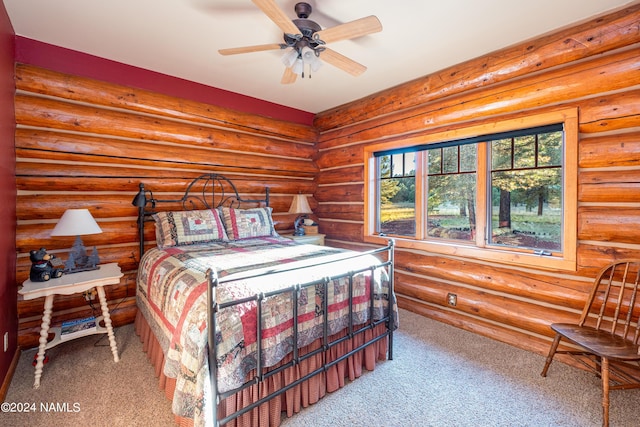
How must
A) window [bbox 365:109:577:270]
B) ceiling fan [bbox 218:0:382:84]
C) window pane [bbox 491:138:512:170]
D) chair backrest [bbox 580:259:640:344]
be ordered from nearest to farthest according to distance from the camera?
ceiling fan [bbox 218:0:382:84] → chair backrest [bbox 580:259:640:344] → window [bbox 365:109:577:270] → window pane [bbox 491:138:512:170]

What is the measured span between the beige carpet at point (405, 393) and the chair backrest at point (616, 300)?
1.38 feet

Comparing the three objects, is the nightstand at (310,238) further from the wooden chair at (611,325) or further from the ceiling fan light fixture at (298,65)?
the wooden chair at (611,325)

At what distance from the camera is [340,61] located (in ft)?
7.56

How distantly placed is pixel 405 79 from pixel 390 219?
1730 mm

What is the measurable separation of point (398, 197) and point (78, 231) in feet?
11.0

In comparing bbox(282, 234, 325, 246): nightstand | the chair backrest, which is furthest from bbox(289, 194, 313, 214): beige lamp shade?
the chair backrest

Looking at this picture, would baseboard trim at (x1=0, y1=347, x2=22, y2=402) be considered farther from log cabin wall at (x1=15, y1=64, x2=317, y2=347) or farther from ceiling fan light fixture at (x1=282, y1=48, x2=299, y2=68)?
ceiling fan light fixture at (x1=282, y1=48, x2=299, y2=68)

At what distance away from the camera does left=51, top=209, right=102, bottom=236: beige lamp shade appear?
7.65 ft

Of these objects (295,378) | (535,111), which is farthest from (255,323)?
(535,111)

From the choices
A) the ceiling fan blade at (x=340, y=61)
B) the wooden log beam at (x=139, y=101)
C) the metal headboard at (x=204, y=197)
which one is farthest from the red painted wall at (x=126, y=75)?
the ceiling fan blade at (x=340, y=61)

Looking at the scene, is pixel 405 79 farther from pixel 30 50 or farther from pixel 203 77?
pixel 30 50

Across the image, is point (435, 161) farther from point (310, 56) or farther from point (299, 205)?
point (310, 56)

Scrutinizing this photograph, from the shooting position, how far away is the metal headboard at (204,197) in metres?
3.20

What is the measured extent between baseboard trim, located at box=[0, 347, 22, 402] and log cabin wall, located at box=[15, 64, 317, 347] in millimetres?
155
